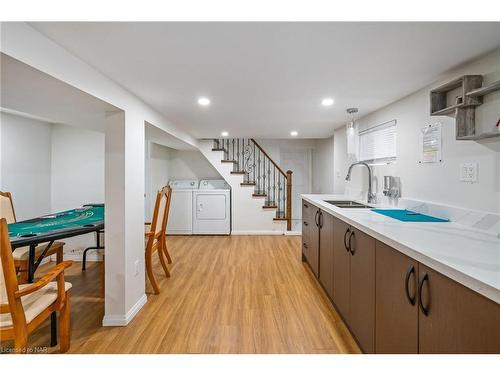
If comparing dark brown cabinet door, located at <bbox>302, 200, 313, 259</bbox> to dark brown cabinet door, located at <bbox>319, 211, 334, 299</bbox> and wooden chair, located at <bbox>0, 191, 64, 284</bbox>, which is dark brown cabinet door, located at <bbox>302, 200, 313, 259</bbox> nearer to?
dark brown cabinet door, located at <bbox>319, 211, 334, 299</bbox>

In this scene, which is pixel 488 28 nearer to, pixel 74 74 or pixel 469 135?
pixel 469 135

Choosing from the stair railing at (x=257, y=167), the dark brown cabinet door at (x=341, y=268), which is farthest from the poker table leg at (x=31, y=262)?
the stair railing at (x=257, y=167)

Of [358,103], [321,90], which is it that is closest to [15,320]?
[321,90]

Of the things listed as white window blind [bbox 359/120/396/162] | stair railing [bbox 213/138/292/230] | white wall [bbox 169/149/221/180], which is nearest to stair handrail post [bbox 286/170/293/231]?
stair railing [bbox 213/138/292/230]

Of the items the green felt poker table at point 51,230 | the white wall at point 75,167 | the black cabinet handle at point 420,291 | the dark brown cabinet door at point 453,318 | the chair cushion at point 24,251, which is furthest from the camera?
the white wall at point 75,167

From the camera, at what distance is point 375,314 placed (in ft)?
5.08

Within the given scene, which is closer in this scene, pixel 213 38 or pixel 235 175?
pixel 213 38

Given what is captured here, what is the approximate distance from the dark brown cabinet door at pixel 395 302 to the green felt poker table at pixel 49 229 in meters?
2.47

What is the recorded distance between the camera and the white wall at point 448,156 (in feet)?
5.11

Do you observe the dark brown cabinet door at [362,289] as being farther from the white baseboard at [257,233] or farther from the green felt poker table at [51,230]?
the white baseboard at [257,233]

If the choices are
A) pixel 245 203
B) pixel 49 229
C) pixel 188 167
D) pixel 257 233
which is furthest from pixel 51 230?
pixel 188 167

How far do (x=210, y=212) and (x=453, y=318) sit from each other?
498cm

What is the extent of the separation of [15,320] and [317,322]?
2088mm
